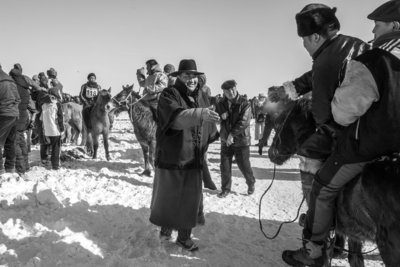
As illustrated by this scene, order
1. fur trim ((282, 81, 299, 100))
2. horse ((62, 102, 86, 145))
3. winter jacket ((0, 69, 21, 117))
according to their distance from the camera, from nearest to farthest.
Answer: fur trim ((282, 81, 299, 100)), winter jacket ((0, 69, 21, 117)), horse ((62, 102, 86, 145))

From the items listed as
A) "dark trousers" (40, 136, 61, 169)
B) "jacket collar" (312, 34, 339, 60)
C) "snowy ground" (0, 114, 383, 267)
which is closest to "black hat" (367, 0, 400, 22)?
"jacket collar" (312, 34, 339, 60)

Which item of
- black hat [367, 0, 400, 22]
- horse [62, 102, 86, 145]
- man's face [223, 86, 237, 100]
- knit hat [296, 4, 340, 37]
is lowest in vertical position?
horse [62, 102, 86, 145]

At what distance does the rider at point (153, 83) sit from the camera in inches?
293

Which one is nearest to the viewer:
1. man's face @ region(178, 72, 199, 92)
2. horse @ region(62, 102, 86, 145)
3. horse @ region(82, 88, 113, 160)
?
man's face @ region(178, 72, 199, 92)

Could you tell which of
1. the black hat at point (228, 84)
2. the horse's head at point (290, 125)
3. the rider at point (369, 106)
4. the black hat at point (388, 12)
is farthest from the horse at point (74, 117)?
the black hat at point (388, 12)

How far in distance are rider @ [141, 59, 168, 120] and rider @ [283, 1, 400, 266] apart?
5352 mm

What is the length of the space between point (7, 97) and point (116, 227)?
3.76 meters

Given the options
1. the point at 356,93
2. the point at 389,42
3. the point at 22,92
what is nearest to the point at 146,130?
the point at 22,92

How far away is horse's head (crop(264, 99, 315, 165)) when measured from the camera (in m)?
3.32

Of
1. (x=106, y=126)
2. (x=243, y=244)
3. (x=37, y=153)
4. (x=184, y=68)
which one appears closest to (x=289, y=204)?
(x=243, y=244)

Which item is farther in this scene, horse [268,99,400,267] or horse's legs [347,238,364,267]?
horse's legs [347,238,364,267]

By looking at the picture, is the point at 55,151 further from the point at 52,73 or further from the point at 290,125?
the point at 290,125

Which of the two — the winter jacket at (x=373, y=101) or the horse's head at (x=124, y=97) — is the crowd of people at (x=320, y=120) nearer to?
the winter jacket at (x=373, y=101)

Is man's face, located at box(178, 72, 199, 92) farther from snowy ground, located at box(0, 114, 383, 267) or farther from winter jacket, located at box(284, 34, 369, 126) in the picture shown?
snowy ground, located at box(0, 114, 383, 267)
